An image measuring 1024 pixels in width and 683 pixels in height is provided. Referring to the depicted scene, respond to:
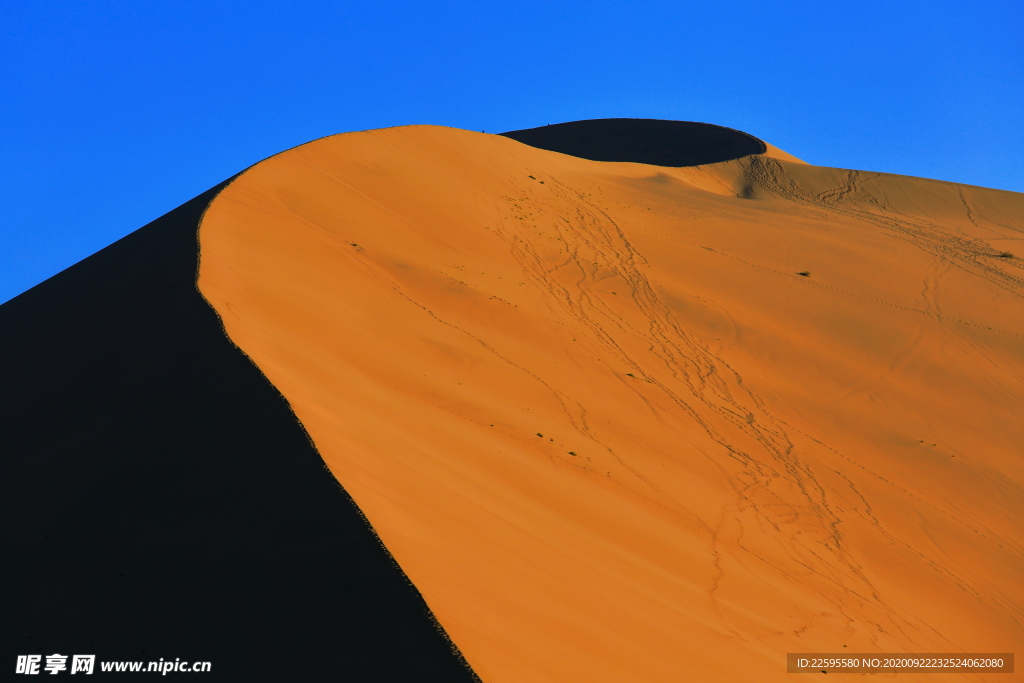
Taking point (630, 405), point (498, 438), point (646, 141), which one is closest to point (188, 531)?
point (498, 438)

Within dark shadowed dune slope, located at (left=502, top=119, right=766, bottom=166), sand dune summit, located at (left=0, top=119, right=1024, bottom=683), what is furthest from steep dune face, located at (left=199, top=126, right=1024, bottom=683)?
dark shadowed dune slope, located at (left=502, top=119, right=766, bottom=166)

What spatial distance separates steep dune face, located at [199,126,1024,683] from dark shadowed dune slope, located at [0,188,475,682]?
0.26m

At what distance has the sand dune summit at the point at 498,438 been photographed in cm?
Answer: 480

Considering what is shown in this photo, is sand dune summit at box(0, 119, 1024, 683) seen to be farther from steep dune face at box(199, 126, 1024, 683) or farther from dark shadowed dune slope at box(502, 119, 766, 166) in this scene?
dark shadowed dune slope at box(502, 119, 766, 166)

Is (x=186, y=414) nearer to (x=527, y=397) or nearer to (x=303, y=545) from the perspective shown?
(x=303, y=545)

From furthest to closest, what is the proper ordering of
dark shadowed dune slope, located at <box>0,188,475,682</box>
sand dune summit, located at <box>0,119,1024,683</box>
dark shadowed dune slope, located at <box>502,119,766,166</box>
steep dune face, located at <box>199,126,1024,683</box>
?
dark shadowed dune slope, located at <box>502,119,766,166</box>, steep dune face, located at <box>199,126,1024,683</box>, sand dune summit, located at <box>0,119,1024,683</box>, dark shadowed dune slope, located at <box>0,188,475,682</box>

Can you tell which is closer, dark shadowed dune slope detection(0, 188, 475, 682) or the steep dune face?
dark shadowed dune slope detection(0, 188, 475, 682)

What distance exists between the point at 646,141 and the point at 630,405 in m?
32.4

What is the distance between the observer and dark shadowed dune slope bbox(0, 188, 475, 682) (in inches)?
169

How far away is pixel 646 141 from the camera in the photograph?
4050 centimetres

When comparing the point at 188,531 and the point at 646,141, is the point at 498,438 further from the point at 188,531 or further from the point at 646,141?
the point at 646,141

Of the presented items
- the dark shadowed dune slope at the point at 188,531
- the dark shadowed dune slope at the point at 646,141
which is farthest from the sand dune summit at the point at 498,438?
the dark shadowed dune slope at the point at 646,141

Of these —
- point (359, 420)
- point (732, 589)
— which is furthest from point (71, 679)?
point (732, 589)

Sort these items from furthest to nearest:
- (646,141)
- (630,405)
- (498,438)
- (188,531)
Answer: (646,141)
(630,405)
(498,438)
(188,531)
